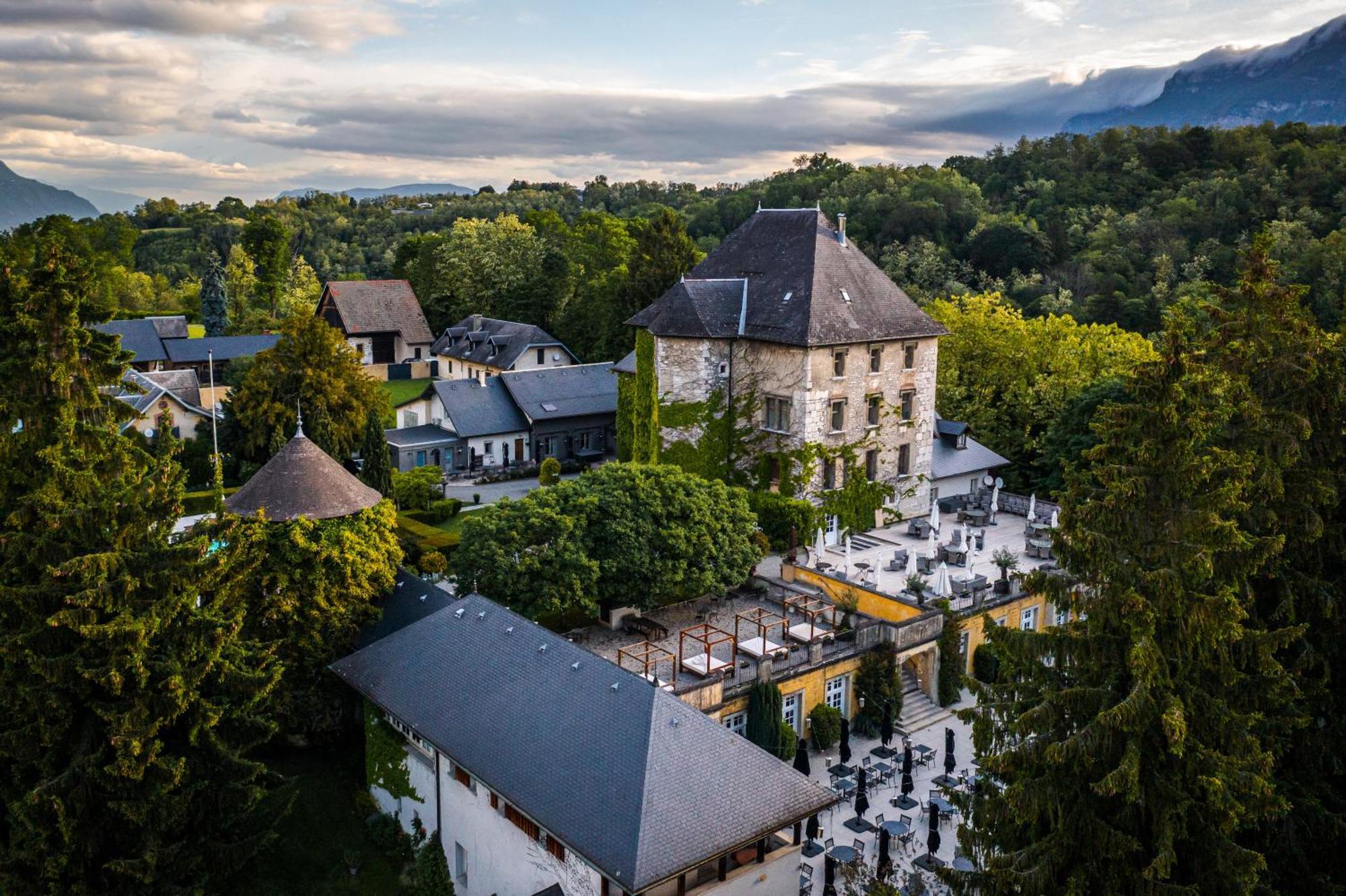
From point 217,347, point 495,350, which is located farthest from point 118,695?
point 217,347

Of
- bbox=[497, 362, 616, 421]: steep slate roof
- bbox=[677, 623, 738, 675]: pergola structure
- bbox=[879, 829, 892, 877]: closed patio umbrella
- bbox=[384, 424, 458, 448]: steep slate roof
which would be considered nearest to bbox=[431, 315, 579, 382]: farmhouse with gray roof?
bbox=[497, 362, 616, 421]: steep slate roof

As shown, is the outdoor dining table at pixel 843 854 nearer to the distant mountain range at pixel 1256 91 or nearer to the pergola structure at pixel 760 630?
the pergola structure at pixel 760 630

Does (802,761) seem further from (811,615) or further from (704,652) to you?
(811,615)

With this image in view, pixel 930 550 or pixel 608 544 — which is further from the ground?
pixel 608 544

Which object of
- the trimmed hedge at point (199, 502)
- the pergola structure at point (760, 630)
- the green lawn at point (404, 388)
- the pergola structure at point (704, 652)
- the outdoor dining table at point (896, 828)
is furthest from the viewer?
the green lawn at point (404, 388)

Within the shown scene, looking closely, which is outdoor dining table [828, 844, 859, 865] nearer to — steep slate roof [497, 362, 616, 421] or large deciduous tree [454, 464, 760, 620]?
large deciduous tree [454, 464, 760, 620]

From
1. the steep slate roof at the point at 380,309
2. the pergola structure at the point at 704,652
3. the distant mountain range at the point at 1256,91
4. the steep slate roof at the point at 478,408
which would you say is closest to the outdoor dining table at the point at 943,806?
the pergola structure at the point at 704,652

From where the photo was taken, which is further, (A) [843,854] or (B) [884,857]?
(B) [884,857]
